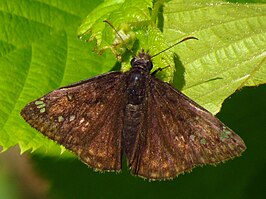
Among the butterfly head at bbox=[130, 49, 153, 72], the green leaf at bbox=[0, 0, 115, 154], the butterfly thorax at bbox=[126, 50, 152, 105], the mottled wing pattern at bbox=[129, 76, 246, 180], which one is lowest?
the mottled wing pattern at bbox=[129, 76, 246, 180]

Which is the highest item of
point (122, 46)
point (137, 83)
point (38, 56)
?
point (38, 56)

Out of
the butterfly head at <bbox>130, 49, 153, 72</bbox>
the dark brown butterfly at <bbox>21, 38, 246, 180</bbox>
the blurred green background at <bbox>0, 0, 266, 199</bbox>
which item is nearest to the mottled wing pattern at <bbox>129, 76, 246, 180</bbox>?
the dark brown butterfly at <bbox>21, 38, 246, 180</bbox>

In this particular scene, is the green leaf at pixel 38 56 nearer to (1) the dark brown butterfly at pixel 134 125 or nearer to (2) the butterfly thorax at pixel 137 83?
(1) the dark brown butterfly at pixel 134 125

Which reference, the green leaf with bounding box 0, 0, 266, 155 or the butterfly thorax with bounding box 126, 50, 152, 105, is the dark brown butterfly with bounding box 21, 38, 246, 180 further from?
the green leaf with bounding box 0, 0, 266, 155

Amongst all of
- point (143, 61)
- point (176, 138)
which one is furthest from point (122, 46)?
point (176, 138)

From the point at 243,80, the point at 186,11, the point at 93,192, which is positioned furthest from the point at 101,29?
the point at 93,192

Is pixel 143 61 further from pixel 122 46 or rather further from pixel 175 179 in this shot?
pixel 175 179

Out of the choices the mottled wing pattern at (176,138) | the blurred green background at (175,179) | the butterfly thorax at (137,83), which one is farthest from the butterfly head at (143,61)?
the blurred green background at (175,179)
